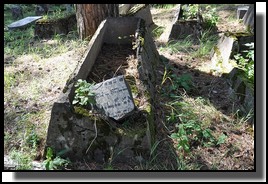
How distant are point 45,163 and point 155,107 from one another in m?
1.42

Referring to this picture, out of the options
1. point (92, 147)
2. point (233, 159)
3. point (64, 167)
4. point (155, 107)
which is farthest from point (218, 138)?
→ point (64, 167)

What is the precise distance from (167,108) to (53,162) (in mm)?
1556

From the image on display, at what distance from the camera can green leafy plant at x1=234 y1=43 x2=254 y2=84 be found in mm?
A: 4504

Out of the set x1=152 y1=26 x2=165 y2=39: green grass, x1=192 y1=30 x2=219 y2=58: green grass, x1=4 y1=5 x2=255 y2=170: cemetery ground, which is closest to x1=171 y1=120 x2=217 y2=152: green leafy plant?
x1=4 y1=5 x2=255 y2=170: cemetery ground

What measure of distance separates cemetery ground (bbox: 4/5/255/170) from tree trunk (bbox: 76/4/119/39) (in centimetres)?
24

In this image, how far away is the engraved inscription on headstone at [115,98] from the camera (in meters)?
3.39

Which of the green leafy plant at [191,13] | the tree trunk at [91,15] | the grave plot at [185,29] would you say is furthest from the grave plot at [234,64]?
the tree trunk at [91,15]

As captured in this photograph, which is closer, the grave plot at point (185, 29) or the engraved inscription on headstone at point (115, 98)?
the engraved inscription on headstone at point (115, 98)

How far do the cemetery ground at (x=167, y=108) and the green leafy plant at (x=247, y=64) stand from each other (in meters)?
0.31

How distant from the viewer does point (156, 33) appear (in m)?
6.84

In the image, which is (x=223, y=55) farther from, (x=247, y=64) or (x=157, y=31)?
(x=157, y=31)

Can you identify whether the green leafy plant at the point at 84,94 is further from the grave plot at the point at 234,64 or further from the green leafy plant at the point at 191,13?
the green leafy plant at the point at 191,13
